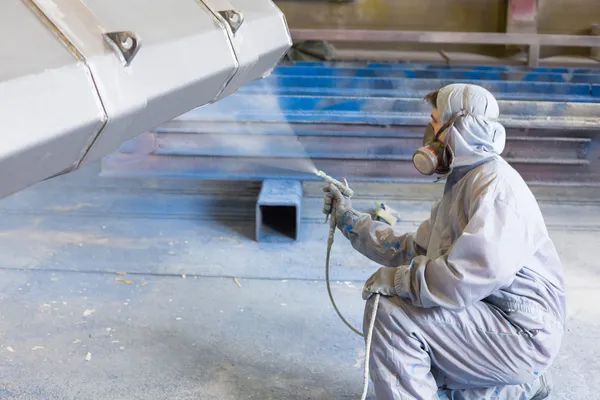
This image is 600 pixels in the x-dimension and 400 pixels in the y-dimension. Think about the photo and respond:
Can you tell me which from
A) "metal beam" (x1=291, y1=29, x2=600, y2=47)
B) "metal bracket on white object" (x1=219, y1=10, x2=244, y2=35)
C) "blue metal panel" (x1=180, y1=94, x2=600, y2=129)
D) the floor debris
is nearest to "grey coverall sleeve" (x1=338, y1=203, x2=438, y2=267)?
"metal bracket on white object" (x1=219, y1=10, x2=244, y2=35)

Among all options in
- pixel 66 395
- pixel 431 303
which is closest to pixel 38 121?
pixel 431 303

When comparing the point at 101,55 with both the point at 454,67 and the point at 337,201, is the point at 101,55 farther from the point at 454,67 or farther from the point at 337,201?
the point at 454,67

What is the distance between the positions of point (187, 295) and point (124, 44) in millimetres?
2025

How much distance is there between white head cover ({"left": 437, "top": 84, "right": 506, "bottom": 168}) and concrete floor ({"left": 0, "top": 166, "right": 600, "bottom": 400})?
105cm

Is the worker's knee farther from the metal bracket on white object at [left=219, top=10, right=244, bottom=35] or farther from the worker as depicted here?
the metal bracket on white object at [left=219, top=10, right=244, bottom=35]

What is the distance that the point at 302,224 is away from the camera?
13.5 feet

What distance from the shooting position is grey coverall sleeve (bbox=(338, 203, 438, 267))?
2.37m

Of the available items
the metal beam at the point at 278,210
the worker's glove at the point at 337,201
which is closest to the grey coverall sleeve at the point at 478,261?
the worker's glove at the point at 337,201

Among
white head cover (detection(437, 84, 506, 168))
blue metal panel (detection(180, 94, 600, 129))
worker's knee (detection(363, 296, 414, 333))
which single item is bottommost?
blue metal panel (detection(180, 94, 600, 129))

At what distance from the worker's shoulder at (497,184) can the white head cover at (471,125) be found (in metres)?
0.04

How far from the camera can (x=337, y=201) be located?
2.43 m

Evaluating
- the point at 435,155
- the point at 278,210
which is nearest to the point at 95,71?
the point at 435,155

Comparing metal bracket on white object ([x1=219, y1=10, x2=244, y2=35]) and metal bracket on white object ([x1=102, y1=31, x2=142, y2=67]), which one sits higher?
metal bracket on white object ([x1=102, y1=31, x2=142, y2=67])

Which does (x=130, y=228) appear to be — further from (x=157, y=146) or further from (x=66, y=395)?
(x=66, y=395)
